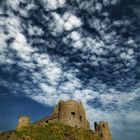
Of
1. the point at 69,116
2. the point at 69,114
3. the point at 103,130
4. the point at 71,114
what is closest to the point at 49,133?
the point at 69,116

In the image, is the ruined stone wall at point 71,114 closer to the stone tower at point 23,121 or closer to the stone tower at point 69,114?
the stone tower at point 69,114

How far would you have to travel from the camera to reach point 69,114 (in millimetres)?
65125

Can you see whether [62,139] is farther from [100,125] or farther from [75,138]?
[100,125]

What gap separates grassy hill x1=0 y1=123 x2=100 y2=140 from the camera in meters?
50.2

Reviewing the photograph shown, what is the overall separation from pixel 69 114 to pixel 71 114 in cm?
70

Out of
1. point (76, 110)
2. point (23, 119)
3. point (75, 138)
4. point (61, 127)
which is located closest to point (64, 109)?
point (76, 110)

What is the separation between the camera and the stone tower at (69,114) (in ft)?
211

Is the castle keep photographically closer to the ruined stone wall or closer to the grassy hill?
the ruined stone wall

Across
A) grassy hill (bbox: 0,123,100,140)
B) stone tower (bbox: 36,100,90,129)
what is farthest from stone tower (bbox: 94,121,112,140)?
grassy hill (bbox: 0,123,100,140)

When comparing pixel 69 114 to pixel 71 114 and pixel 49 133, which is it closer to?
pixel 71 114

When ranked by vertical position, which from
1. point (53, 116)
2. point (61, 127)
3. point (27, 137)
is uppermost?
point (53, 116)

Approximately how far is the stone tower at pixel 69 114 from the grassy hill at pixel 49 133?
14.7 ft

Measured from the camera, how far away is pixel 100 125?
76.6m

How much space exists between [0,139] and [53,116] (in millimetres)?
20895
